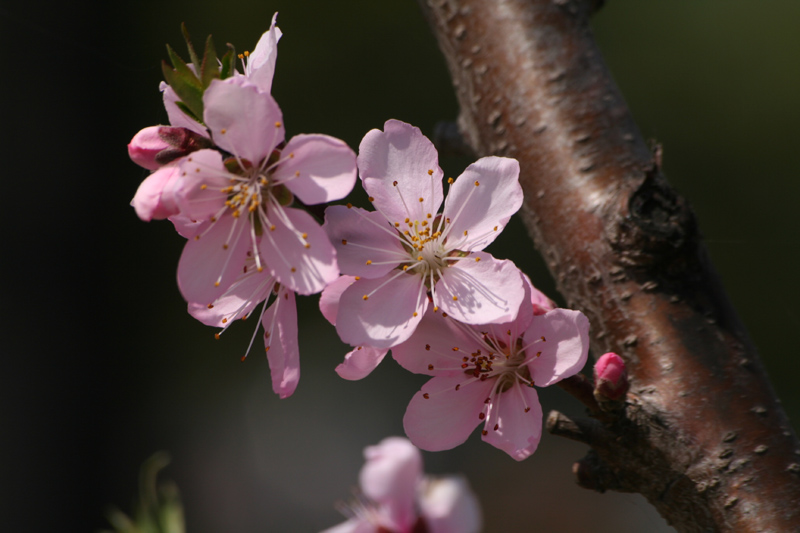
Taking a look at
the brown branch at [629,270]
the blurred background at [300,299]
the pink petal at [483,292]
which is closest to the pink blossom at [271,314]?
the pink petal at [483,292]

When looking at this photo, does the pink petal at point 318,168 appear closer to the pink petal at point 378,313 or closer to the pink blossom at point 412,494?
the pink petal at point 378,313

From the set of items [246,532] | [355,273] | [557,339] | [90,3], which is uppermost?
[90,3]

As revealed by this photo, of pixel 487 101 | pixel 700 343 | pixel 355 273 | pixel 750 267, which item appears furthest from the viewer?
pixel 750 267

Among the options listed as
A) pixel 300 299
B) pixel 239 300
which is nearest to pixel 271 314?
pixel 239 300

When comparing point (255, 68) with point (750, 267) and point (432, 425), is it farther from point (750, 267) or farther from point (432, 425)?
point (750, 267)

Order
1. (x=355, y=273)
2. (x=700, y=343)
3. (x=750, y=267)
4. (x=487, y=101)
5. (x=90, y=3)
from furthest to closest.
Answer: (x=90, y=3) → (x=750, y=267) → (x=487, y=101) → (x=700, y=343) → (x=355, y=273)

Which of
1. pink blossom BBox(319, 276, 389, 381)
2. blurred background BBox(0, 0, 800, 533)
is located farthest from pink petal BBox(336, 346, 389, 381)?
blurred background BBox(0, 0, 800, 533)

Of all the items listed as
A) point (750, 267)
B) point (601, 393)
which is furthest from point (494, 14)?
point (750, 267)

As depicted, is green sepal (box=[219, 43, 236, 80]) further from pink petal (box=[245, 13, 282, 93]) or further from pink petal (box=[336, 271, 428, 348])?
pink petal (box=[336, 271, 428, 348])
